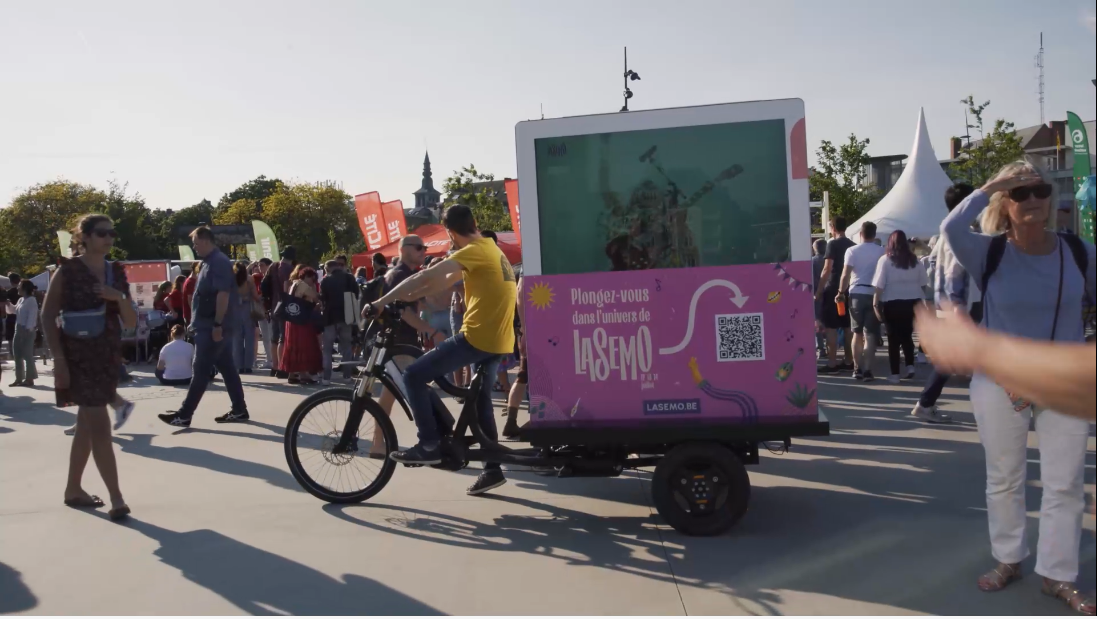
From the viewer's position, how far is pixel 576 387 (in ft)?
17.6

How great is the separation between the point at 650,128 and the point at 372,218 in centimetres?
1913

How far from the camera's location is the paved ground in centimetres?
434

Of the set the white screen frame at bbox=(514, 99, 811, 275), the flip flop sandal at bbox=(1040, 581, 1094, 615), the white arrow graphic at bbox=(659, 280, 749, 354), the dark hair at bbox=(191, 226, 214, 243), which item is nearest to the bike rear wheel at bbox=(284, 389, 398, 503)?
the white screen frame at bbox=(514, 99, 811, 275)

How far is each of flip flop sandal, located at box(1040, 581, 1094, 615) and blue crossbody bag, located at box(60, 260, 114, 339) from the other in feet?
17.8

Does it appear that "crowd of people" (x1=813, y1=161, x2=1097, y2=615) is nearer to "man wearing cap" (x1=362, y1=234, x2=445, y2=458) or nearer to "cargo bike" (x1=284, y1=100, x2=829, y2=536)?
"cargo bike" (x1=284, y1=100, x2=829, y2=536)

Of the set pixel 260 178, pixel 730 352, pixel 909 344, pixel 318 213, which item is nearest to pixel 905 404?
pixel 909 344

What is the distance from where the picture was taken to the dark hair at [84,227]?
19.6 ft

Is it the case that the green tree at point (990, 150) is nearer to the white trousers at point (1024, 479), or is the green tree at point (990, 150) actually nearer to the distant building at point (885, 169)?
the white trousers at point (1024, 479)

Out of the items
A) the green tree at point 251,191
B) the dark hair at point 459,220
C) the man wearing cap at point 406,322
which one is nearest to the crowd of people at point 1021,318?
the dark hair at point 459,220

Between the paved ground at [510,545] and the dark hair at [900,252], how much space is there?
9.84ft

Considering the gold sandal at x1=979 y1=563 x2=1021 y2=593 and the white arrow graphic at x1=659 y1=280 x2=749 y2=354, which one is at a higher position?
the white arrow graphic at x1=659 y1=280 x2=749 y2=354

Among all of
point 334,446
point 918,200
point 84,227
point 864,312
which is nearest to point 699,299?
point 334,446

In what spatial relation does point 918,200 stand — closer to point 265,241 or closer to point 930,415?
point 930,415

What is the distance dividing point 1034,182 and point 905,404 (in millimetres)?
6019
